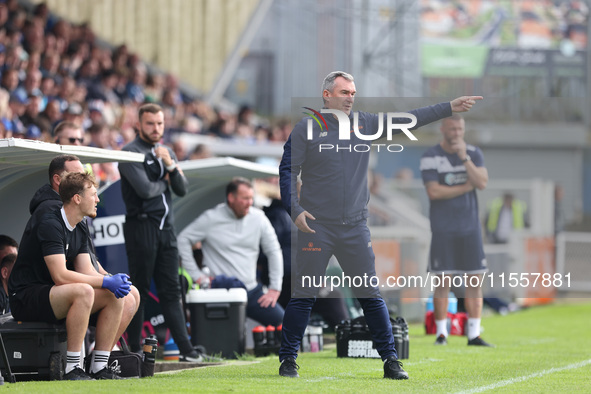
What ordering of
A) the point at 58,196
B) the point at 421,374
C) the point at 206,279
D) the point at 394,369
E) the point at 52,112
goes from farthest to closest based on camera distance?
the point at 52,112
the point at 206,279
the point at 421,374
the point at 58,196
the point at 394,369

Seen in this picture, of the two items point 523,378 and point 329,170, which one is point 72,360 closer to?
point 329,170

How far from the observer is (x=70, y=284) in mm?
7781

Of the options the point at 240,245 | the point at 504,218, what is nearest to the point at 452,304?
the point at 240,245

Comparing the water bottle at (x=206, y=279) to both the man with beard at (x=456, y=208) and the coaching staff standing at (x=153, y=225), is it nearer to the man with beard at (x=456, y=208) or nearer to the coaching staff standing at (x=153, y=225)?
the coaching staff standing at (x=153, y=225)

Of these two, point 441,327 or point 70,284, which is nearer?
point 70,284

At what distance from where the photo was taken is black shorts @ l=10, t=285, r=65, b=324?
7848mm

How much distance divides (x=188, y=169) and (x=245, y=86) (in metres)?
42.9

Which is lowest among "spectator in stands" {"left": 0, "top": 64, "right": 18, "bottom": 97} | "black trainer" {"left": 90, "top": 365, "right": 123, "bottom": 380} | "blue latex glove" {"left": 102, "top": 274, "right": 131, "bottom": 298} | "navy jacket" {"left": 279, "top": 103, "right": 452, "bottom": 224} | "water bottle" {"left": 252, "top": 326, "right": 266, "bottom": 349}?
"black trainer" {"left": 90, "top": 365, "right": 123, "bottom": 380}

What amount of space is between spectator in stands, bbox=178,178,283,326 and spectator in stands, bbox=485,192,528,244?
8.12m

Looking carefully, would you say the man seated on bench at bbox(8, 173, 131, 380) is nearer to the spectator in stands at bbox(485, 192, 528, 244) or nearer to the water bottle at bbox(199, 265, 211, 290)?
the water bottle at bbox(199, 265, 211, 290)

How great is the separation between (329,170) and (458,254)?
11.7 feet

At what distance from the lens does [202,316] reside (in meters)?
10.6

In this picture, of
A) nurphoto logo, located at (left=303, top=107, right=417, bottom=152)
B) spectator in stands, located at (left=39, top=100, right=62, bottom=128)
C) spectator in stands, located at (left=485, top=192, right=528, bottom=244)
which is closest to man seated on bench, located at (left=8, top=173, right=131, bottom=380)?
nurphoto logo, located at (left=303, top=107, right=417, bottom=152)

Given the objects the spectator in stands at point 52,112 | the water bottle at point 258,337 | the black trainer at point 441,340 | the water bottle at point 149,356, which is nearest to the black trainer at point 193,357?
the water bottle at point 258,337
